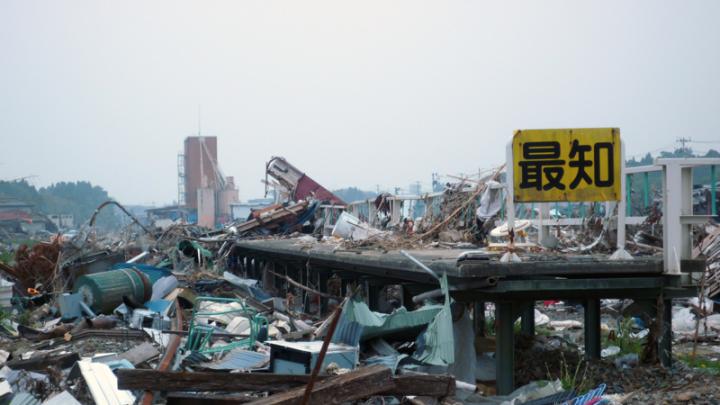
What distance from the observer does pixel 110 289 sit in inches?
563

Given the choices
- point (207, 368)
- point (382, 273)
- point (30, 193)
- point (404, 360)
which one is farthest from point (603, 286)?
point (30, 193)

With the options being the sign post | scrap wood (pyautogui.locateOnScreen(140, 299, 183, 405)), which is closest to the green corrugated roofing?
the sign post

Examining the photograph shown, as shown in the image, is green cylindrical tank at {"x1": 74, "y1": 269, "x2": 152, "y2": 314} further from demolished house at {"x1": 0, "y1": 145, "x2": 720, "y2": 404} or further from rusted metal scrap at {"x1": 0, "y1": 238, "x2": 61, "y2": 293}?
rusted metal scrap at {"x1": 0, "y1": 238, "x2": 61, "y2": 293}

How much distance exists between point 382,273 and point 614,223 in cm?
286

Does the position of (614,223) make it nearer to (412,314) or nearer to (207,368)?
(412,314)

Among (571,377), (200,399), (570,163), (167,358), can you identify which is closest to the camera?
(200,399)

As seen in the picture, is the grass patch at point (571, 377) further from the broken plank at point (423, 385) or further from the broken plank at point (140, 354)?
the broken plank at point (140, 354)

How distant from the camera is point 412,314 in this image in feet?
28.1

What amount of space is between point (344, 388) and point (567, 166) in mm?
3646

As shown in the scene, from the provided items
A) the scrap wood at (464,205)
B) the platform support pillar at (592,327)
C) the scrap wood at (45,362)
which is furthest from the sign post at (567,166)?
the scrap wood at (45,362)

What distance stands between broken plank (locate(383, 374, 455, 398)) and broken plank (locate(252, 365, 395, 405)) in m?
0.12

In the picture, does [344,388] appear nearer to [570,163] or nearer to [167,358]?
[167,358]

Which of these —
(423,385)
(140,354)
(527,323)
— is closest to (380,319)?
(423,385)

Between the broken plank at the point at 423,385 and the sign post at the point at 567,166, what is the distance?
2.44m
